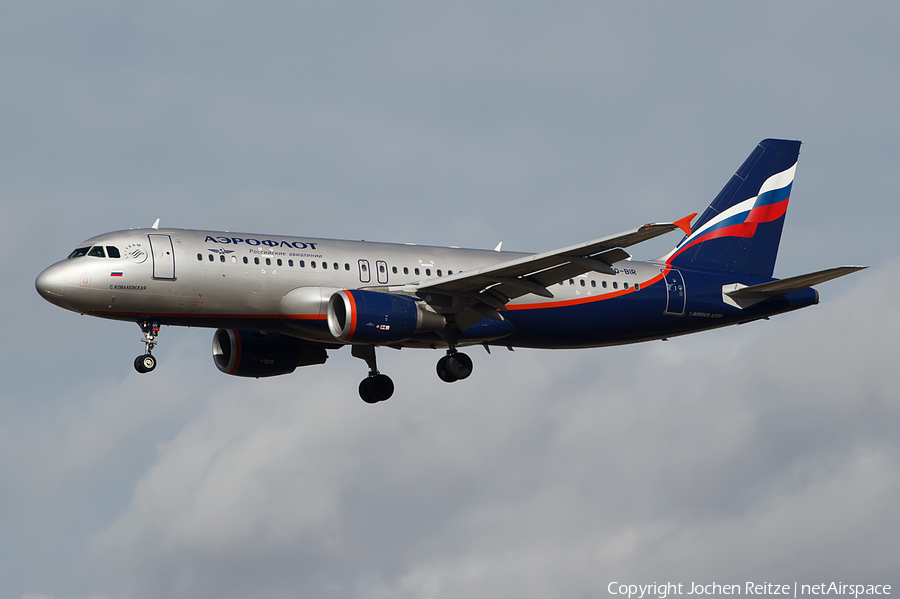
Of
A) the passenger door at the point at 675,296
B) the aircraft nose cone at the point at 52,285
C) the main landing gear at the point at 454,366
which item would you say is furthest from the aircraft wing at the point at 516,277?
the aircraft nose cone at the point at 52,285

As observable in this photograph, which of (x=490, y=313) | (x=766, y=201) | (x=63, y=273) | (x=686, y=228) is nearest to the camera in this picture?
(x=686, y=228)

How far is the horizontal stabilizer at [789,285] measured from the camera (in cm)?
3831

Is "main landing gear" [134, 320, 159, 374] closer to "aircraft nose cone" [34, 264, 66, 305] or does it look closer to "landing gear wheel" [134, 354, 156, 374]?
"landing gear wheel" [134, 354, 156, 374]

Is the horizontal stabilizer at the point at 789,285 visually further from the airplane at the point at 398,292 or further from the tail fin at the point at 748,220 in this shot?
the tail fin at the point at 748,220

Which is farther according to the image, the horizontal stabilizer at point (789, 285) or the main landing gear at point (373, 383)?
the main landing gear at point (373, 383)

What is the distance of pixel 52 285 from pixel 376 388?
13171 millimetres

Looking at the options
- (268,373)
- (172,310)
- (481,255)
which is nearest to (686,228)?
(481,255)

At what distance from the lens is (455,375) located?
40.2 meters

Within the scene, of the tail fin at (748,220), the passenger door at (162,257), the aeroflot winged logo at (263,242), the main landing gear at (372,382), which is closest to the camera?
the passenger door at (162,257)

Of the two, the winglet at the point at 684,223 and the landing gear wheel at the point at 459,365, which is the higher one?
the winglet at the point at 684,223

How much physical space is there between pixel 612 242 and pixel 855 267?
371 inches

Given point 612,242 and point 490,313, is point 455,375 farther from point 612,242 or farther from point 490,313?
point 612,242

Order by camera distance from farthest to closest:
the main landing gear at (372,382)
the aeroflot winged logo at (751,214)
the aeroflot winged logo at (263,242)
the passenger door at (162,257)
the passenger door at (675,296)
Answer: the aeroflot winged logo at (751,214) → the main landing gear at (372,382) → the passenger door at (675,296) → the aeroflot winged logo at (263,242) → the passenger door at (162,257)

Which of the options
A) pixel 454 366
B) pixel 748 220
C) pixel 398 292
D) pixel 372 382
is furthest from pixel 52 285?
pixel 748 220
